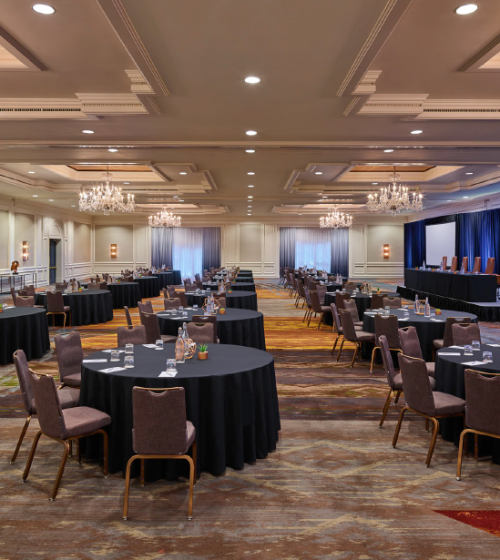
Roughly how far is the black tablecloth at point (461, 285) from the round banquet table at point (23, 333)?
10975mm

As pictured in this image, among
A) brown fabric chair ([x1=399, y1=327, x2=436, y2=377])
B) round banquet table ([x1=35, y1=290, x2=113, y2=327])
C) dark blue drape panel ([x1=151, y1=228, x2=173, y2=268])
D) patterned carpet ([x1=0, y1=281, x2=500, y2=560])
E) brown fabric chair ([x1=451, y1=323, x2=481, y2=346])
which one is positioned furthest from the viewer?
dark blue drape panel ([x1=151, y1=228, x2=173, y2=268])

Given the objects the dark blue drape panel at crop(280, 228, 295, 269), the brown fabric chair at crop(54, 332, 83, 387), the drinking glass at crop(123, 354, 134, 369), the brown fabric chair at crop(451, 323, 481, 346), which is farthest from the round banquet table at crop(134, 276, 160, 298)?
the drinking glass at crop(123, 354, 134, 369)

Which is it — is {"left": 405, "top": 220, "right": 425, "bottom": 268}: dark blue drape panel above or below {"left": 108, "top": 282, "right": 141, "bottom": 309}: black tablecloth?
above

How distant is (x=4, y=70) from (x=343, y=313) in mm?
5030

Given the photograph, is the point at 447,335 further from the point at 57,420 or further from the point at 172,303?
the point at 57,420

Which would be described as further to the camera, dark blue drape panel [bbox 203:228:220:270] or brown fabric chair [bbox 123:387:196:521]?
dark blue drape panel [bbox 203:228:220:270]

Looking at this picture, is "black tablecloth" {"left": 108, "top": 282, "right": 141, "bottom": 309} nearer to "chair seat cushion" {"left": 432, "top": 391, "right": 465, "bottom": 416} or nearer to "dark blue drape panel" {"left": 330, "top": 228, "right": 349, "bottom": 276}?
"chair seat cushion" {"left": 432, "top": 391, "right": 465, "bottom": 416}

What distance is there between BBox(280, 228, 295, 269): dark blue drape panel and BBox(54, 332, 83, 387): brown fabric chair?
22.7m

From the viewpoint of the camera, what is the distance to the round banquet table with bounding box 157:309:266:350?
21.7 feet

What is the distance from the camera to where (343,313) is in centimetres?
688

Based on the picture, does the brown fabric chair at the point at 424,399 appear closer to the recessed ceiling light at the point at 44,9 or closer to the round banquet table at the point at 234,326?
the round banquet table at the point at 234,326

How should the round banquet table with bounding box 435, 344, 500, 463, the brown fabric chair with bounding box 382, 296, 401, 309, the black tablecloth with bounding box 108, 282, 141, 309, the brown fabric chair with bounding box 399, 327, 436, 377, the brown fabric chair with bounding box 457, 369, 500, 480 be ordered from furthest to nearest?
the black tablecloth with bounding box 108, 282, 141, 309, the brown fabric chair with bounding box 382, 296, 401, 309, the brown fabric chair with bounding box 399, 327, 436, 377, the round banquet table with bounding box 435, 344, 500, 463, the brown fabric chair with bounding box 457, 369, 500, 480

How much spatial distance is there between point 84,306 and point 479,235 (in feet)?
45.4

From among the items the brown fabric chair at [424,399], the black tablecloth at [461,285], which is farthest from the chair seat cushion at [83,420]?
the black tablecloth at [461,285]
